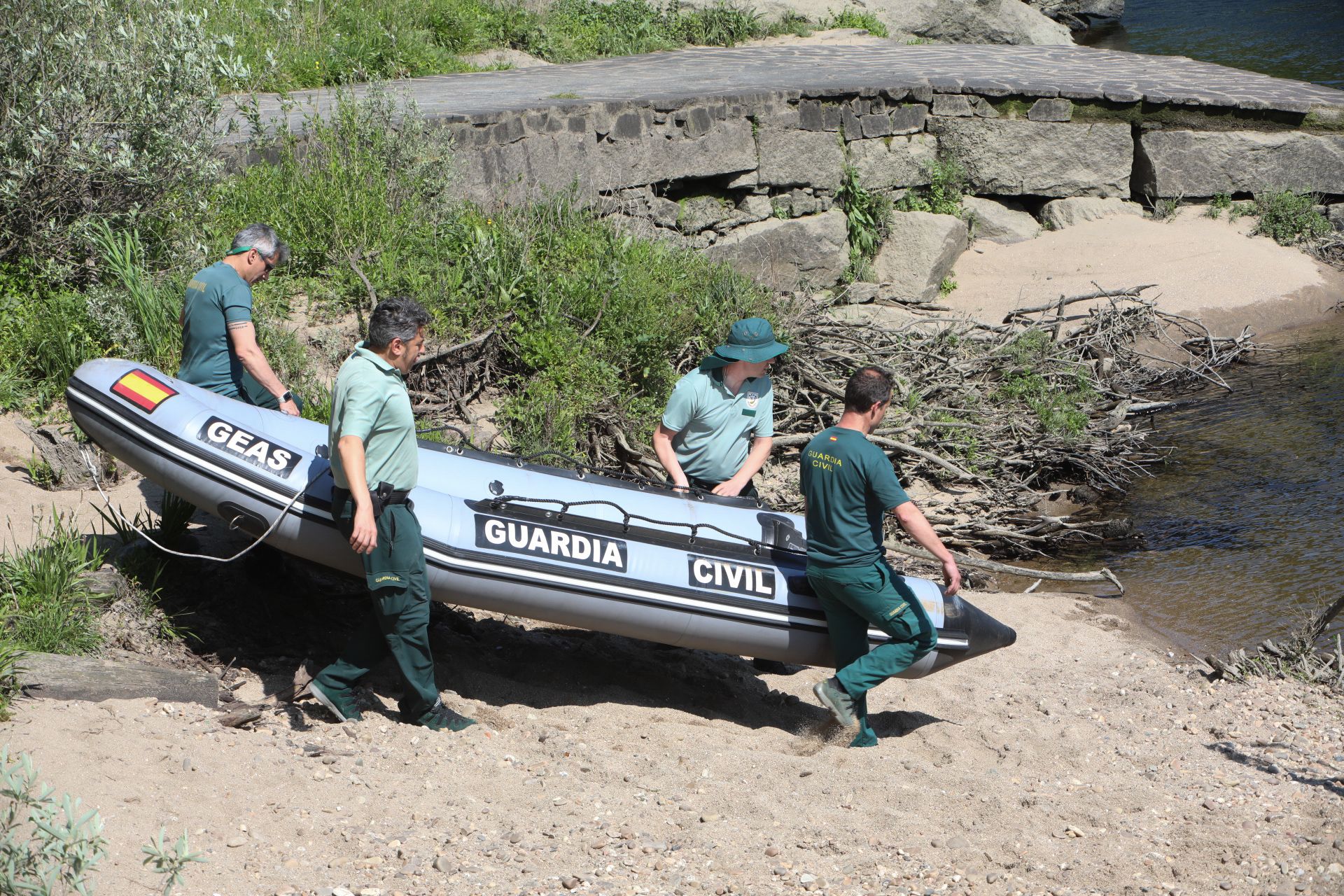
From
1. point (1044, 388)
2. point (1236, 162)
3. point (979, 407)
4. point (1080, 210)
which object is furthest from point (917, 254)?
point (1236, 162)

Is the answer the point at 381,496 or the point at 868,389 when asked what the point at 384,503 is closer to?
the point at 381,496

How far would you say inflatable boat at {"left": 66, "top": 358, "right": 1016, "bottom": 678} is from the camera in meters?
4.39

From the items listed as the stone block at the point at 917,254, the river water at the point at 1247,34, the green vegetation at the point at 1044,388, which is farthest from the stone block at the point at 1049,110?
the river water at the point at 1247,34

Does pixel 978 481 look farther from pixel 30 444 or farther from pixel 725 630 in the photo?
pixel 30 444

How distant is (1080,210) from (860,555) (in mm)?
9274

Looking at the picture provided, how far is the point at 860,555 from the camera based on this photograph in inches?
177

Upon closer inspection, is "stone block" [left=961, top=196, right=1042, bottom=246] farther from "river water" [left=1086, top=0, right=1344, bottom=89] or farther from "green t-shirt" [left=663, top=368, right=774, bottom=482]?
"green t-shirt" [left=663, top=368, right=774, bottom=482]

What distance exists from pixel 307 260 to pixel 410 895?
17.8 feet

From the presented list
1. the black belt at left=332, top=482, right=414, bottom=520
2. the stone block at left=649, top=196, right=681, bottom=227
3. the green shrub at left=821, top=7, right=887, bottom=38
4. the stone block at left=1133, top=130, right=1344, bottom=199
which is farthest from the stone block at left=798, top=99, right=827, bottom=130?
the black belt at left=332, top=482, right=414, bottom=520

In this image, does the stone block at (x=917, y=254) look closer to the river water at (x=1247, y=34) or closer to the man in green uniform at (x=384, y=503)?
the river water at (x=1247, y=34)

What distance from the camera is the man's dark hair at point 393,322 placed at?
12.9ft

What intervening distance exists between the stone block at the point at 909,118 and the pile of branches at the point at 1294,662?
23.8 feet

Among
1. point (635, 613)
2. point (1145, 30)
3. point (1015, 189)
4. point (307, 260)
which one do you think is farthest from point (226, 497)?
point (1145, 30)

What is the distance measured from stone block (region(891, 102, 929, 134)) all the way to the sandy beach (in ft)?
22.7
